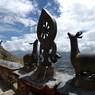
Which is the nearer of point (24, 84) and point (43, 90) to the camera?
point (43, 90)

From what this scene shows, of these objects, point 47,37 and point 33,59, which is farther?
point 33,59

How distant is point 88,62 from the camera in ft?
19.5

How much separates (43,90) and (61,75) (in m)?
0.90

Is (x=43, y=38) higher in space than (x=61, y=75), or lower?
higher

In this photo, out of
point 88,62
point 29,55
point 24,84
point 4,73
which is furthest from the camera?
point 4,73

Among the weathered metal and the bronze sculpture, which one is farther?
the weathered metal

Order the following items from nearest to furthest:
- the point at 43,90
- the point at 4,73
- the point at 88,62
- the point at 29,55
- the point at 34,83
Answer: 1. the point at 88,62
2. the point at 43,90
3. the point at 34,83
4. the point at 29,55
5. the point at 4,73

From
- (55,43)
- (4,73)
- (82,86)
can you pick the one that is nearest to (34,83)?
(55,43)

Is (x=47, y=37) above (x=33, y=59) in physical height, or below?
above

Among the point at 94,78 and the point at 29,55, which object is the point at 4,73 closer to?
the point at 29,55

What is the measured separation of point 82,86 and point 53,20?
2.39 meters

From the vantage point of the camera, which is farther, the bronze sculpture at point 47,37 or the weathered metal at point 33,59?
the weathered metal at point 33,59

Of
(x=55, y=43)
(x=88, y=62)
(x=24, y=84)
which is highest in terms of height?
(x=55, y=43)

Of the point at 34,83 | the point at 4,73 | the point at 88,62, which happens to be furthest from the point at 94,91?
the point at 4,73
